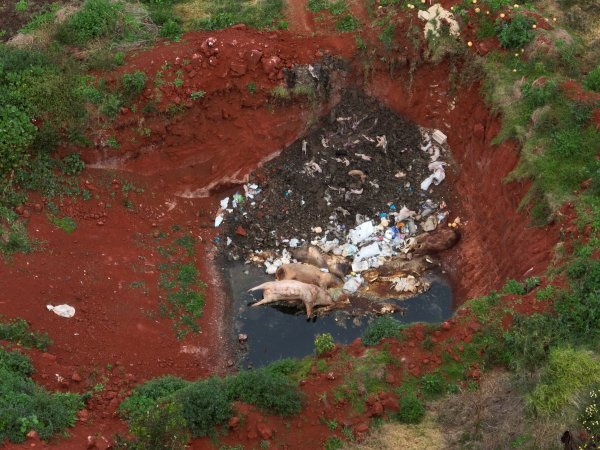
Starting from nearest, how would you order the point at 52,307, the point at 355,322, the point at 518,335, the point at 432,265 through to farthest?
1. the point at 518,335
2. the point at 52,307
3. the point at 355,322
4. the point at 432,265

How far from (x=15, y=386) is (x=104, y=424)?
156cm

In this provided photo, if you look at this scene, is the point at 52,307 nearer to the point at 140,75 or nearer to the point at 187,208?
the point at 187,208

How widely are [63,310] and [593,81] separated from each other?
501 inches

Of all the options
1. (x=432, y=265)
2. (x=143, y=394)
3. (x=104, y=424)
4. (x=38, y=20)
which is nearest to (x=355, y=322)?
(x=432, y=265)

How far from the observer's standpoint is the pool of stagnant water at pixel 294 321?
14.1 meters

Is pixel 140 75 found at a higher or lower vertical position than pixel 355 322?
higher

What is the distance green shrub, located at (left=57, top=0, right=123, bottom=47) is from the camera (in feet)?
55.0

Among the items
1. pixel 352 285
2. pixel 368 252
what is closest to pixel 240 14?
pixel 368 252

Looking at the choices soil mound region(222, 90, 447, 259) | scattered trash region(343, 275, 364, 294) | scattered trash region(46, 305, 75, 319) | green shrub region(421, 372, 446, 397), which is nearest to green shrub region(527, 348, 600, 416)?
green shrub region(421, 372, 446, 397)

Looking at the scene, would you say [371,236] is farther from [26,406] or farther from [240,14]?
[26,406]

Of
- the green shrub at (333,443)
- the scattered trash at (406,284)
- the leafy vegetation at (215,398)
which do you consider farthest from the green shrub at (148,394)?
the scattered trash at (406,284)

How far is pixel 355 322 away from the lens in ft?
47.2

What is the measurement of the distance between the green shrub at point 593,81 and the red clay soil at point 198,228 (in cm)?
230

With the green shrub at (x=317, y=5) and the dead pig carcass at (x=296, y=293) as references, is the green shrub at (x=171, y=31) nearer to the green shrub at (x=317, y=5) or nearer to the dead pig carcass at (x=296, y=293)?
the green shrub at (x=317, y=5)
